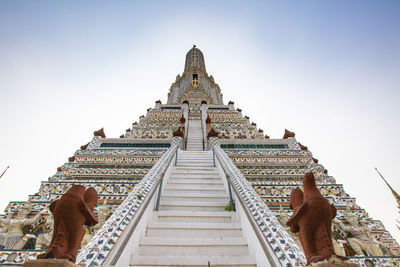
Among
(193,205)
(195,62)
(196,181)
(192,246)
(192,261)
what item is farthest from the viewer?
(195,62)

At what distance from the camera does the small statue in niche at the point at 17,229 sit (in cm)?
311

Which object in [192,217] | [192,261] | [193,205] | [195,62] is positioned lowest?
[192,261]

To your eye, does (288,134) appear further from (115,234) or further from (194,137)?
(115,234)

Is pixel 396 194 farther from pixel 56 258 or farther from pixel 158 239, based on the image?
pixel 56 258

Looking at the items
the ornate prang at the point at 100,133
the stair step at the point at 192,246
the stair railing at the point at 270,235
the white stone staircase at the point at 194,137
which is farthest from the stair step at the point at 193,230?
the ornate prang at the point at 100,133

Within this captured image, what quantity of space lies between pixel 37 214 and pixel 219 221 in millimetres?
2839

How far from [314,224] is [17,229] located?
152 inches

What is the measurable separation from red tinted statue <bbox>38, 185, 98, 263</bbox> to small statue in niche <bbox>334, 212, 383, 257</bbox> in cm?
343

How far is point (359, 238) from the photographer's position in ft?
11.3

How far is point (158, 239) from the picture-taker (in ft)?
9.04

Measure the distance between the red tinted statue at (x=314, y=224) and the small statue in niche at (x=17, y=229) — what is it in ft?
11.3

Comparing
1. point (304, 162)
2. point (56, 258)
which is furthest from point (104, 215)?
point (304, 162)

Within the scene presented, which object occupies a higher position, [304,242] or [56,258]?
[304,242]

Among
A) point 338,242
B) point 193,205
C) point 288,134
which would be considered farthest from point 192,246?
point 288,134
